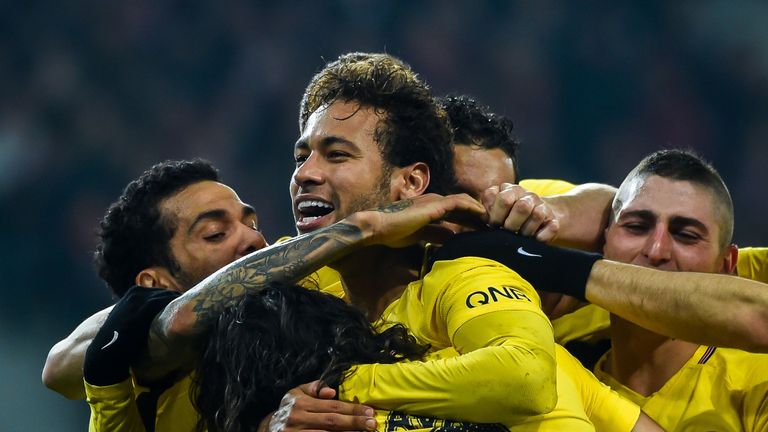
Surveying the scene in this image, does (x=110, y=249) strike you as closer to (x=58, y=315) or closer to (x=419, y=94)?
(x=419, y=94)

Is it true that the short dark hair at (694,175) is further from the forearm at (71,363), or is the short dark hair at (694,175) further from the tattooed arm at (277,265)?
the forearm at (71,363)

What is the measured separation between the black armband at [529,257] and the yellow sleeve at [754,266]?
1027 millimetres

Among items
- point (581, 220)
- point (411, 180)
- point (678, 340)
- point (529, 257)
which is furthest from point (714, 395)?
point (411, 180)

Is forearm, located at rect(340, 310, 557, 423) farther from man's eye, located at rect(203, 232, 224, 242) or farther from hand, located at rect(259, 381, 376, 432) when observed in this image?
man's eye, located at rect(203, 232, 224, 242)

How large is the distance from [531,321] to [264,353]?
2.10 ft

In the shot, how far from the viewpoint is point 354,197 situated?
310 cm

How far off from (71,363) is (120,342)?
63cm

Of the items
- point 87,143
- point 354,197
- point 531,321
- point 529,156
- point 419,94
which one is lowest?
point 531,321

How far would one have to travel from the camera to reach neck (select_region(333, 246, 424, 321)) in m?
3.09

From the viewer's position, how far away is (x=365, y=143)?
3.16 meters

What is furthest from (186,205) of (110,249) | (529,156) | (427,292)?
(529,156)

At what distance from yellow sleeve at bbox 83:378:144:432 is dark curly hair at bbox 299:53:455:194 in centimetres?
102

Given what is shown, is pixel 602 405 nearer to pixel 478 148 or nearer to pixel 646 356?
pixel 646 356

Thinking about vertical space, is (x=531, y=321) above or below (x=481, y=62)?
below
